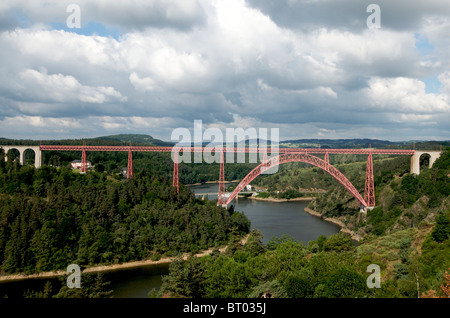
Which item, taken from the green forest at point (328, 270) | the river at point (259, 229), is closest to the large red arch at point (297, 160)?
the river at point (259, 229)

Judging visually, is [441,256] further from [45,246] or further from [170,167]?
[170,167]

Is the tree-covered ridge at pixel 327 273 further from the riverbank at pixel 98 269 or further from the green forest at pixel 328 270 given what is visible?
the riverbank at pixel 98 269

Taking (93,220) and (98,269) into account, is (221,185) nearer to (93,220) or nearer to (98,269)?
(93,220)

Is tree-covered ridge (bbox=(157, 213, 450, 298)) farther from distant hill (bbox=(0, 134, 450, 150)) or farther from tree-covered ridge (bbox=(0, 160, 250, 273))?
distant hill (bbox=(0, 134, 450, 150))

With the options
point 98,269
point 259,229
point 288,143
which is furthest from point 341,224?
point 288,143

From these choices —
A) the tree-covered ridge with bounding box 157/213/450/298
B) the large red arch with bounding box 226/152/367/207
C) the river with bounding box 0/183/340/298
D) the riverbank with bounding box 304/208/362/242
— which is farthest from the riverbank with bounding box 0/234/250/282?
the riverbank with bounding box 304/208/362/242

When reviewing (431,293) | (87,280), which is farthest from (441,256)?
(87,280)
